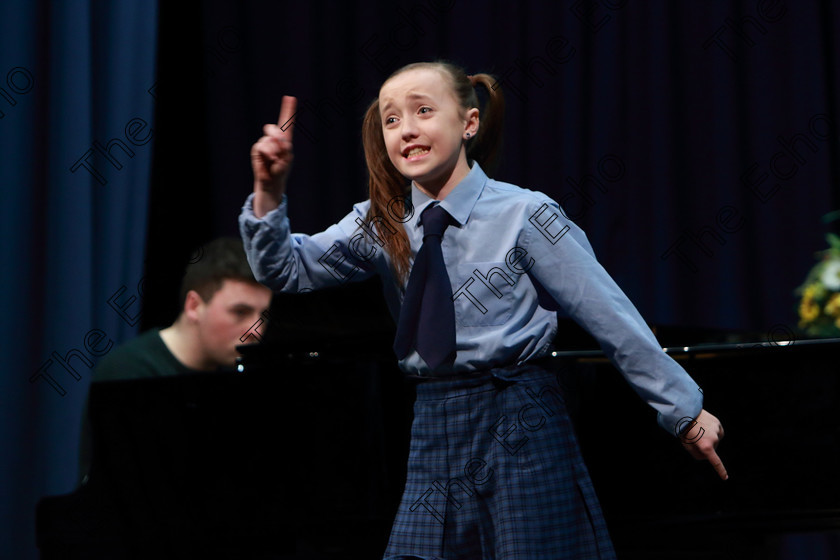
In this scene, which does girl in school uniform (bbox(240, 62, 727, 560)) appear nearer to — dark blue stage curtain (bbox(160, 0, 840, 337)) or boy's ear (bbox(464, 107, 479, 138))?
boy's ear (bbox(464, 107, 479, 138))

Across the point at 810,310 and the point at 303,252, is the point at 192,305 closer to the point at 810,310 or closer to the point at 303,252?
the point at 303,252

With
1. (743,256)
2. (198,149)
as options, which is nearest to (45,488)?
(198,149)

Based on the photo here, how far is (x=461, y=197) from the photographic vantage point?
1.73 metres

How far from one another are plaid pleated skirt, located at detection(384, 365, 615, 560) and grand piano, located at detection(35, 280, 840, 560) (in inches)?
29.3

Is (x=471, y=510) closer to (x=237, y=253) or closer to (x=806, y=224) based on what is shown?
(x=237, y=253)

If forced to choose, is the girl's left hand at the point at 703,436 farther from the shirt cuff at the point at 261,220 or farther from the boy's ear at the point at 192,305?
the boy's ear at the point at 192,305

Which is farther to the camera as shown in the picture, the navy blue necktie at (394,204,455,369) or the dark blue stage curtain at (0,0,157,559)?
the dark blue stage curtain at (0,0,157,559)

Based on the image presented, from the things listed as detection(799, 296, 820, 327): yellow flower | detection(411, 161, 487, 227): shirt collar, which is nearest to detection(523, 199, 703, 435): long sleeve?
detection(411, 161, 487, 227): shirt collar

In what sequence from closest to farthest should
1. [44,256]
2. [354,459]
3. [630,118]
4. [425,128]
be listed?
1. [425,128]
2. [354,459]
3. [44,256]
4. [630,118]

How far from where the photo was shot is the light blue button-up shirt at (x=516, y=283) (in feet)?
5.34

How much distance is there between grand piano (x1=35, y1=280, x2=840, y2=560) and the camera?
2.34 meters

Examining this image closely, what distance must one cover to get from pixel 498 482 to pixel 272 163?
66cm

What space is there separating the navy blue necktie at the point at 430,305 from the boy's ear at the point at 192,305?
1.81 m

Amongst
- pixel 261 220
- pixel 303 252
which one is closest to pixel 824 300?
pixel 303 252
